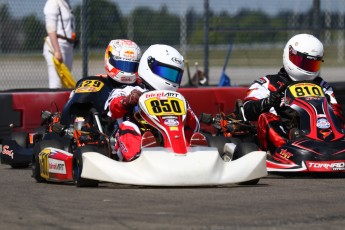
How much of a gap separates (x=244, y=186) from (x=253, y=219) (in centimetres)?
183

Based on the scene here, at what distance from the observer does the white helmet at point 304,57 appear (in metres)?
10.1

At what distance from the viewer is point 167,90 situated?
844cm

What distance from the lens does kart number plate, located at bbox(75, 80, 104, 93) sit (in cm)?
956

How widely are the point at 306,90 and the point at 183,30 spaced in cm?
639

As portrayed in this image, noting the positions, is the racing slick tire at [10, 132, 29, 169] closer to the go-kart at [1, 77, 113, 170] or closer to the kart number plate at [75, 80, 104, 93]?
the go-kart at [1, 77, 113, 170]

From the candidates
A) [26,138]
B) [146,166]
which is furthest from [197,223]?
[26,138]

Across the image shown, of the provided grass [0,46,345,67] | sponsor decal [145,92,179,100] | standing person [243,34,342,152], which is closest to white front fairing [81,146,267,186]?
sponsor decal [145,92,179,100]

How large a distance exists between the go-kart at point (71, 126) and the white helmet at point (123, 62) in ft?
0.47

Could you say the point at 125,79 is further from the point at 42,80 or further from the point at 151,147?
the point at 42,80

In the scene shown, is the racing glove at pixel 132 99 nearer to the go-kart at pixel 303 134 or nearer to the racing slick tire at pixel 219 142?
the racing slick tire at pixel 219 142

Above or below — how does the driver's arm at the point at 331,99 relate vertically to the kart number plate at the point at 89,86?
below

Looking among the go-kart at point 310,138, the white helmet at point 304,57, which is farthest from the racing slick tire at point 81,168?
the white helmet at point 304,57

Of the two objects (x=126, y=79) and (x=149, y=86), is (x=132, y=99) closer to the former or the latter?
(x=149, y=86)

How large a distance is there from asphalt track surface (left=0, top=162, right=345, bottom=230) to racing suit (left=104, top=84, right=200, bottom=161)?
30 cm
